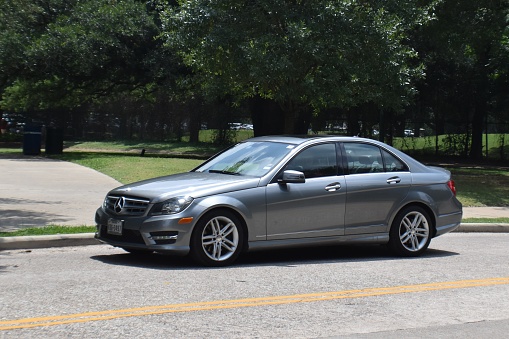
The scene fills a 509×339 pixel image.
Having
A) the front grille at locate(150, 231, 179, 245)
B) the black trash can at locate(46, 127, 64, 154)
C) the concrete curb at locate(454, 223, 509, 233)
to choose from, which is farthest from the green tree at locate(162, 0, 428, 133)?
the black trash can at locate(46, 127, 64, 154)

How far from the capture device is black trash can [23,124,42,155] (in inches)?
1297

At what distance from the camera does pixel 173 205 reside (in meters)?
9.43

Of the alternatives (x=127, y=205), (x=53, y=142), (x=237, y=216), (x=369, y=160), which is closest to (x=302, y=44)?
(x=369, y=160)

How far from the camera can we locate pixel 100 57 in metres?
30.8

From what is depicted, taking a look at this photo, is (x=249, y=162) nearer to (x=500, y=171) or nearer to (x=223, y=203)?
(x=223, y=203)

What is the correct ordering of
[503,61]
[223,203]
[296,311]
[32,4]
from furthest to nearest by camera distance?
1. [32,4]
2. [503,61]
3. [223,203]
4. [296,311]

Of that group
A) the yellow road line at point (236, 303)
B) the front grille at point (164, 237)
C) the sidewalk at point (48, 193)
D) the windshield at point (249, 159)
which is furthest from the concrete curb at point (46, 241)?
the yellow road line at point (236, 303)

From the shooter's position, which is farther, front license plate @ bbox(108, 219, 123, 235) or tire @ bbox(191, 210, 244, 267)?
front license plate @ bbox(108, 219, 123, 235)

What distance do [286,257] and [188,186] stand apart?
189 cm

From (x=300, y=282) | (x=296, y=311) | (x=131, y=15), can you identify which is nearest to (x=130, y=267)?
(x=300, y=282)

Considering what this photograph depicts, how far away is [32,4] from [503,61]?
59.5ft

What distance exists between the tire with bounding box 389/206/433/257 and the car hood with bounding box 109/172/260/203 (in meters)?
2.17

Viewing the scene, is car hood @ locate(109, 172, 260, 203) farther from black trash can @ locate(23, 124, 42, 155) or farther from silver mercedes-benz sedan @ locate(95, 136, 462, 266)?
black trash can @ locate(23, 124, 42, 155)

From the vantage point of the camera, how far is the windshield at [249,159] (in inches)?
409
